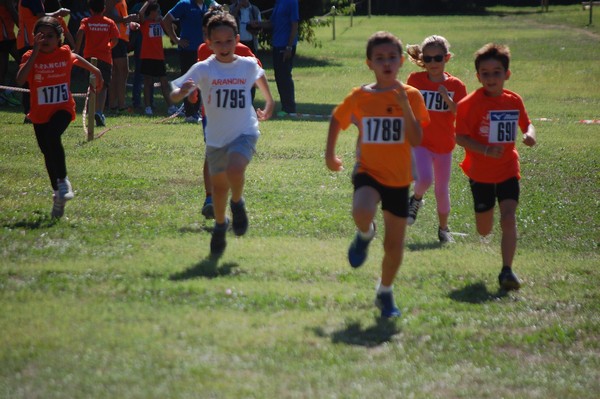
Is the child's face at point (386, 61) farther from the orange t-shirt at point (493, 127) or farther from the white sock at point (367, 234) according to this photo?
the orange t-shirt at point (493, 127)

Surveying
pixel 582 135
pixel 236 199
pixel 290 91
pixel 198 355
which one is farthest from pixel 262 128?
pixel 198 355

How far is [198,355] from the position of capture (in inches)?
228

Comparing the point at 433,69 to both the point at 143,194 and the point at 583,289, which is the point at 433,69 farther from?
the point at 143,194

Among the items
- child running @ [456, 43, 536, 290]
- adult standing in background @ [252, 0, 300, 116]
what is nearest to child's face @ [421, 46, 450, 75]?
child running @ [456, 43, 536, 290]

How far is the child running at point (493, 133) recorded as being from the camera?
26.2ft

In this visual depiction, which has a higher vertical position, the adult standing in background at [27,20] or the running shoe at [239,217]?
the adult standing in background at [27,20]

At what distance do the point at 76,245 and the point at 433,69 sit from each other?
3583 millimetres

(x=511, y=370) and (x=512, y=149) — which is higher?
(x=512, y=149)

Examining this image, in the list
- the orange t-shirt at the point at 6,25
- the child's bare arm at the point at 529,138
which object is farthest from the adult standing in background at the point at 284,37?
the child's bare arm at the point at 529,138

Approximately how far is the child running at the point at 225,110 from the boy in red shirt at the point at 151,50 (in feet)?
35.4

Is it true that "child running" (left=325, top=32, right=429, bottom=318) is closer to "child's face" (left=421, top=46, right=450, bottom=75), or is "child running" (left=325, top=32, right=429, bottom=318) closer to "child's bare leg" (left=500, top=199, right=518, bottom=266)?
"child's bare leg" (left=500, top=199, right=518, bottom=266)

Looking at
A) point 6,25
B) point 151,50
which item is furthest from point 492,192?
point 6,25

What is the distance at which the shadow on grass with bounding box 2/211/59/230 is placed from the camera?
9.52 metres

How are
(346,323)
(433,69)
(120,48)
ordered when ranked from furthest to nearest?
(120,48)
(433,69)
(346,323)
